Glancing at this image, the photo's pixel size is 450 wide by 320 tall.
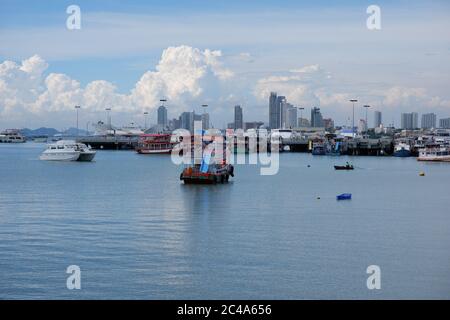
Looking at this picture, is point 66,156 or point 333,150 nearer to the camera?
point 66,156

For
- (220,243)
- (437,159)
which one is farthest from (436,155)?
(220,243)

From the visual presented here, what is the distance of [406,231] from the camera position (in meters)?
39.3

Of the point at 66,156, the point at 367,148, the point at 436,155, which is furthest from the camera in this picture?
the point at 367,148

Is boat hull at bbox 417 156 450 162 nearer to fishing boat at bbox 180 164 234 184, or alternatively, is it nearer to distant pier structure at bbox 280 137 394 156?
distant pier structure at bbox 280 137 394 156

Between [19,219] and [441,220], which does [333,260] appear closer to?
[441,220]

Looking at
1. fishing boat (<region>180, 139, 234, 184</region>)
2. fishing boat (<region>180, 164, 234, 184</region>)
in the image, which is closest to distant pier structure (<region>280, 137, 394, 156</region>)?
fishing boat (<region>180, 139, 234, 184</region>)

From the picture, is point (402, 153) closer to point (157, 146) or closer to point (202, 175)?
point (157, 146)

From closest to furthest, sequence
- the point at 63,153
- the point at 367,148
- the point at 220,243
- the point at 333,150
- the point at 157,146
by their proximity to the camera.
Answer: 1. the point at 220,243
2. the point at 63,153
3. the point at 157,146
4. the point at 333,150
5. the point at 367,148

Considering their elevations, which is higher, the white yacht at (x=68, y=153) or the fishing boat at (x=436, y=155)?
the white yacht at (x=68, y=153)

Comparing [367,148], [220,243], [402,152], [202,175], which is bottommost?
[220,243]

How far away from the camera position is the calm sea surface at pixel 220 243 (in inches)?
1038

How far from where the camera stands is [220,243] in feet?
114

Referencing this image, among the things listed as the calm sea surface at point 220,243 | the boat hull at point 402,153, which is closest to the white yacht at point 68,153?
the calm sea surface at point 220,243

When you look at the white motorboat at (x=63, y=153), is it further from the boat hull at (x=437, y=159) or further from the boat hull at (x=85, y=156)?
the boat hull at (x=437, y=159)
